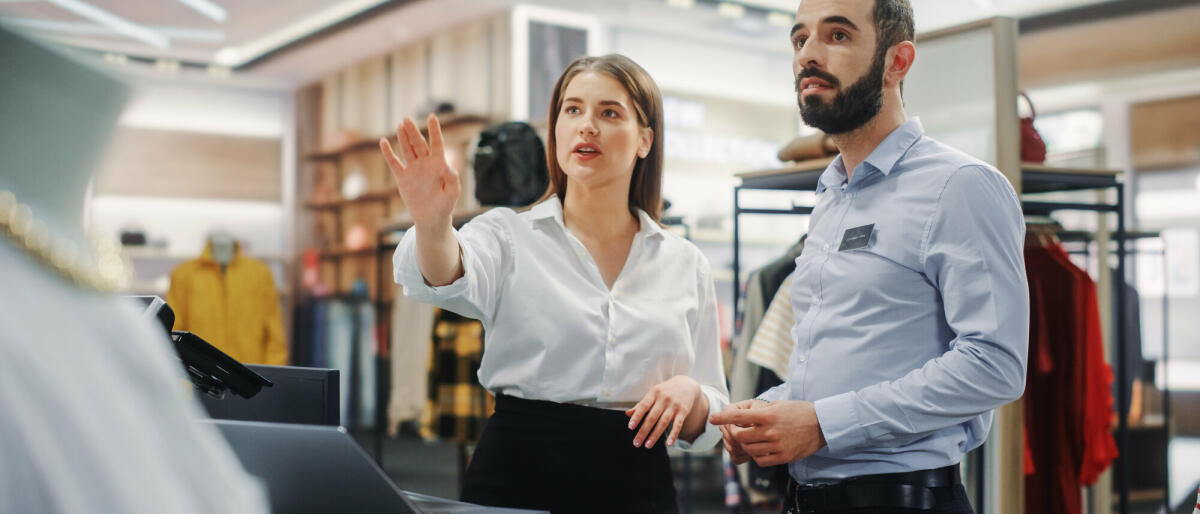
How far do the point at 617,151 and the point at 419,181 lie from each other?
489 millimetres

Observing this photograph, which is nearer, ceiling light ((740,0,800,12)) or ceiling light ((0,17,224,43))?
ceiling light ((740,0,800,12))

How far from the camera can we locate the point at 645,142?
5.94 ft

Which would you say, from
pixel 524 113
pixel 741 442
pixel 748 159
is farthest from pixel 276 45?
pixel 741 442

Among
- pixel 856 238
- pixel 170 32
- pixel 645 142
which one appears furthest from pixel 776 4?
pixel 856 238

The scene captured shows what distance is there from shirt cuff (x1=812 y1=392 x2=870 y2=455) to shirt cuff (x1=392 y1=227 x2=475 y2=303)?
0.58 meters

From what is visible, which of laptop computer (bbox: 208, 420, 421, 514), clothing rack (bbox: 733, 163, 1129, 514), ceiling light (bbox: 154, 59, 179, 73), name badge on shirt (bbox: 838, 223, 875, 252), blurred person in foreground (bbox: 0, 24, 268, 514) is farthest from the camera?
ceiling light (bbox: 154, 59, 179, 73)

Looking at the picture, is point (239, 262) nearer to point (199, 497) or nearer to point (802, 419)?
point (802, 419)

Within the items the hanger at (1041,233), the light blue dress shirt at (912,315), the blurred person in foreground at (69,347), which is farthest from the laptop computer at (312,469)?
the hanger at (1041,233)

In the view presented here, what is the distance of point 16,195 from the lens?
0.53 meters

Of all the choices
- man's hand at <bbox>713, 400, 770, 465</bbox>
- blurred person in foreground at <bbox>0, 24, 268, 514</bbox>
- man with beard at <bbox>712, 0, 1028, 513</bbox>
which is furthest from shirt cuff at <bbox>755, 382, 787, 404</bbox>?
blurred person in foreground at <bbox>0, 24, 268, 514</bbox>

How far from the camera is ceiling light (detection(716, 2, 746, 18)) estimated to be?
7504 mm

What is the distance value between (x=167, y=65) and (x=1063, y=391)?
908 centimetres

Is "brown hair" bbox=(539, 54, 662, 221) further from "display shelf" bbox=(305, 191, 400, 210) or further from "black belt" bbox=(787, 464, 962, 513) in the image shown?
"display shelf" bbox=(305, 191, 400, 210)

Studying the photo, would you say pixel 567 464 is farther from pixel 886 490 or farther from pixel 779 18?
pixel 779 18
